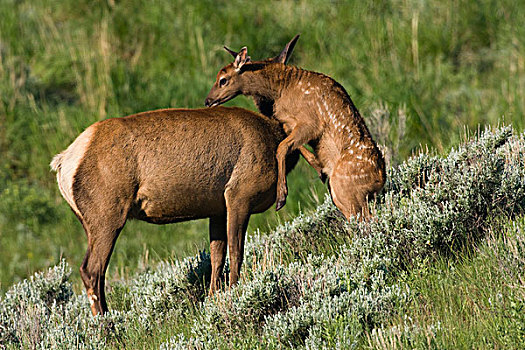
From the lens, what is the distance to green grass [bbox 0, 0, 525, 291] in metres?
11.1

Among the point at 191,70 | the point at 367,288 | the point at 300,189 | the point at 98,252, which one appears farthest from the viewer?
the point at 191,70

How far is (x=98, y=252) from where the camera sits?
5855 mm

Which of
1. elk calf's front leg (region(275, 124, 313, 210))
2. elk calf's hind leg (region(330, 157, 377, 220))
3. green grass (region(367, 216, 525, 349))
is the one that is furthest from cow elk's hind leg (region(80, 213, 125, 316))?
green grass (region(367, 216, 525, 349))

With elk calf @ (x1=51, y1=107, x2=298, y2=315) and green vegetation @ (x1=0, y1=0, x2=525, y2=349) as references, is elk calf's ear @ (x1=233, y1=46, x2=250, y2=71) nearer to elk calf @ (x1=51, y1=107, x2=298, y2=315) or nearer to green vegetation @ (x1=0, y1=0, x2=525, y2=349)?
elk calf @ (x1=51, y1=107, x2=298, y2=315)

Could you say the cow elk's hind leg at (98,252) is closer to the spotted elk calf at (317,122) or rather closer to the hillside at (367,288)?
the hillside at (367,288)

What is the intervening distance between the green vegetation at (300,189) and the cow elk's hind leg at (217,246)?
261 mm

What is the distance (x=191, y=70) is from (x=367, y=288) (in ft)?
26.8

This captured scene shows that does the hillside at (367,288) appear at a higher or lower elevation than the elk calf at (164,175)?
lower

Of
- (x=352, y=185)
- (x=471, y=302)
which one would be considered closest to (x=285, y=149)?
(x=352, y=185)

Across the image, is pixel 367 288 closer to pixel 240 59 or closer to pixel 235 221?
pixel 235 221

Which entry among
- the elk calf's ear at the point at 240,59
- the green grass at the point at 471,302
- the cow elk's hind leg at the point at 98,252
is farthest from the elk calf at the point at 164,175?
the green grass at the point at 471,302

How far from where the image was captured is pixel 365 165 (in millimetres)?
6105

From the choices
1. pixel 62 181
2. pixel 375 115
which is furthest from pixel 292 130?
pixel 375 115

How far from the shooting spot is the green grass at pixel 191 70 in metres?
11.1
